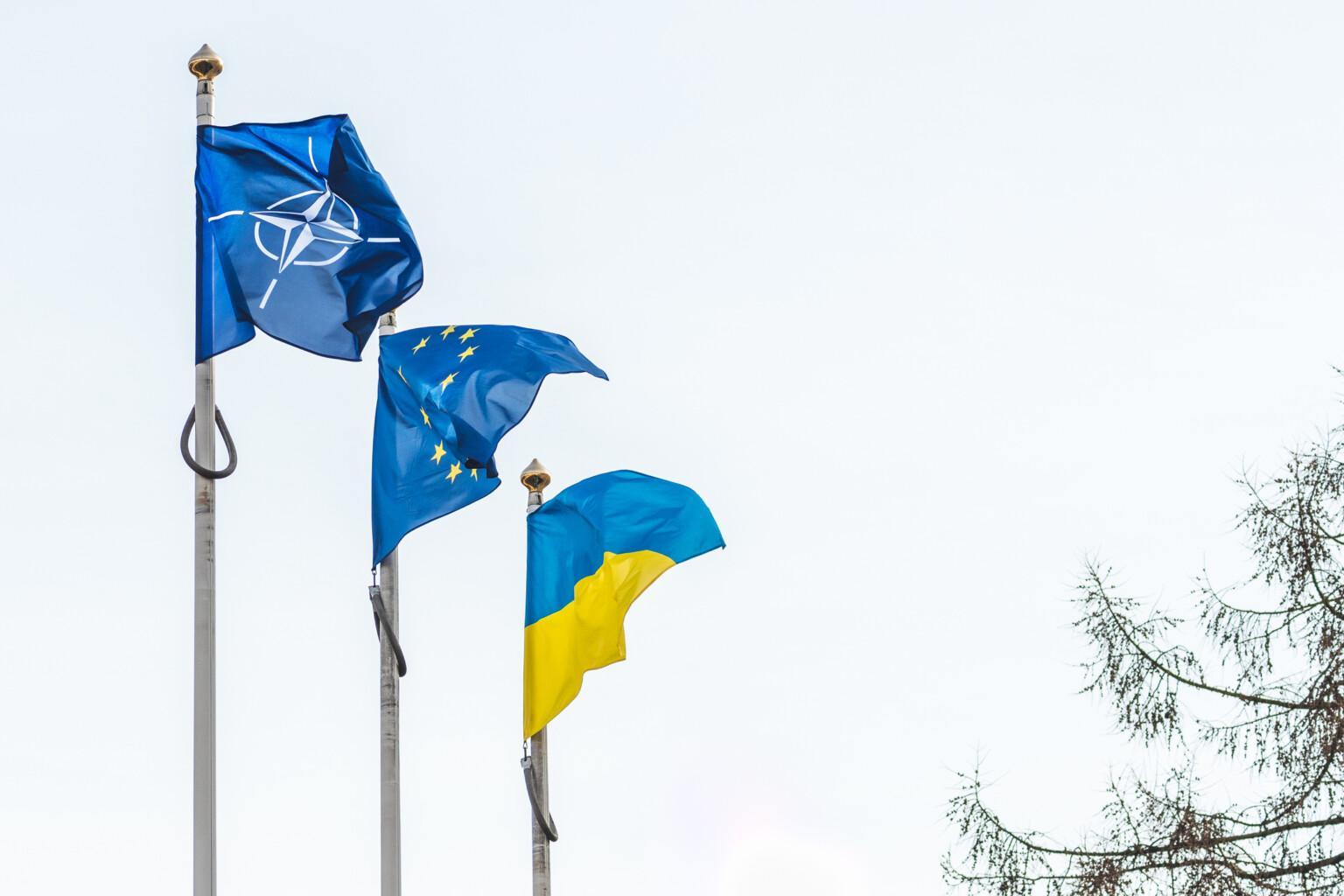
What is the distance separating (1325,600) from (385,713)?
19.5ft

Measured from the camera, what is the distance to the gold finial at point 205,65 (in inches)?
539

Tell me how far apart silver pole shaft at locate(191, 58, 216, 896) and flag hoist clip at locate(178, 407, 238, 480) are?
0.05 metres

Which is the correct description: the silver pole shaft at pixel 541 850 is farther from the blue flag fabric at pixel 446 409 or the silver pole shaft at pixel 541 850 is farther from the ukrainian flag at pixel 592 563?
the blue flag fabric at pixel 446 409

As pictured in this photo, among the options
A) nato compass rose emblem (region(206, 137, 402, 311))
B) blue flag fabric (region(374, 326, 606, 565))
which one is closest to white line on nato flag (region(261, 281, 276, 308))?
nato compass rose emblem (region(206, 137, 402, 311))

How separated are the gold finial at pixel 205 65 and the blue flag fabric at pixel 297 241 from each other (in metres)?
0.33

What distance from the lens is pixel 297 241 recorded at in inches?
549

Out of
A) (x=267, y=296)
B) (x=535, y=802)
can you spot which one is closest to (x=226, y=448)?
(x=267, y=296)

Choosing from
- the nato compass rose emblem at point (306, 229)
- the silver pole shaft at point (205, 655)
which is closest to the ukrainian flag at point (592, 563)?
the nato compass rose emblem at point (306, 229)

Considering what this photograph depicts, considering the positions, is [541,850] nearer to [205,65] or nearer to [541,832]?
[541,832]

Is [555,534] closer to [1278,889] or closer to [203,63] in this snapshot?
[203,63]

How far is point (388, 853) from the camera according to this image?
47.5ft

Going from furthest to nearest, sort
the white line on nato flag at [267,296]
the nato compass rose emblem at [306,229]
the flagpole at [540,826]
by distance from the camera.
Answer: the flagpole at [540,826] → the nato compass rose emblem at [306,229] → the white line on nato flag at [267,296]

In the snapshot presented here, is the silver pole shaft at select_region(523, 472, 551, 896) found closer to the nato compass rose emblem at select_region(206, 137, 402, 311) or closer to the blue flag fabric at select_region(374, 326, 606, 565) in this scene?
the blue flag fabric at select_region(374, 326, 606, 565)

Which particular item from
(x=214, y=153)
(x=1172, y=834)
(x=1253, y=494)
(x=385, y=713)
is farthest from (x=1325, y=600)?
(x=214, y=153)
